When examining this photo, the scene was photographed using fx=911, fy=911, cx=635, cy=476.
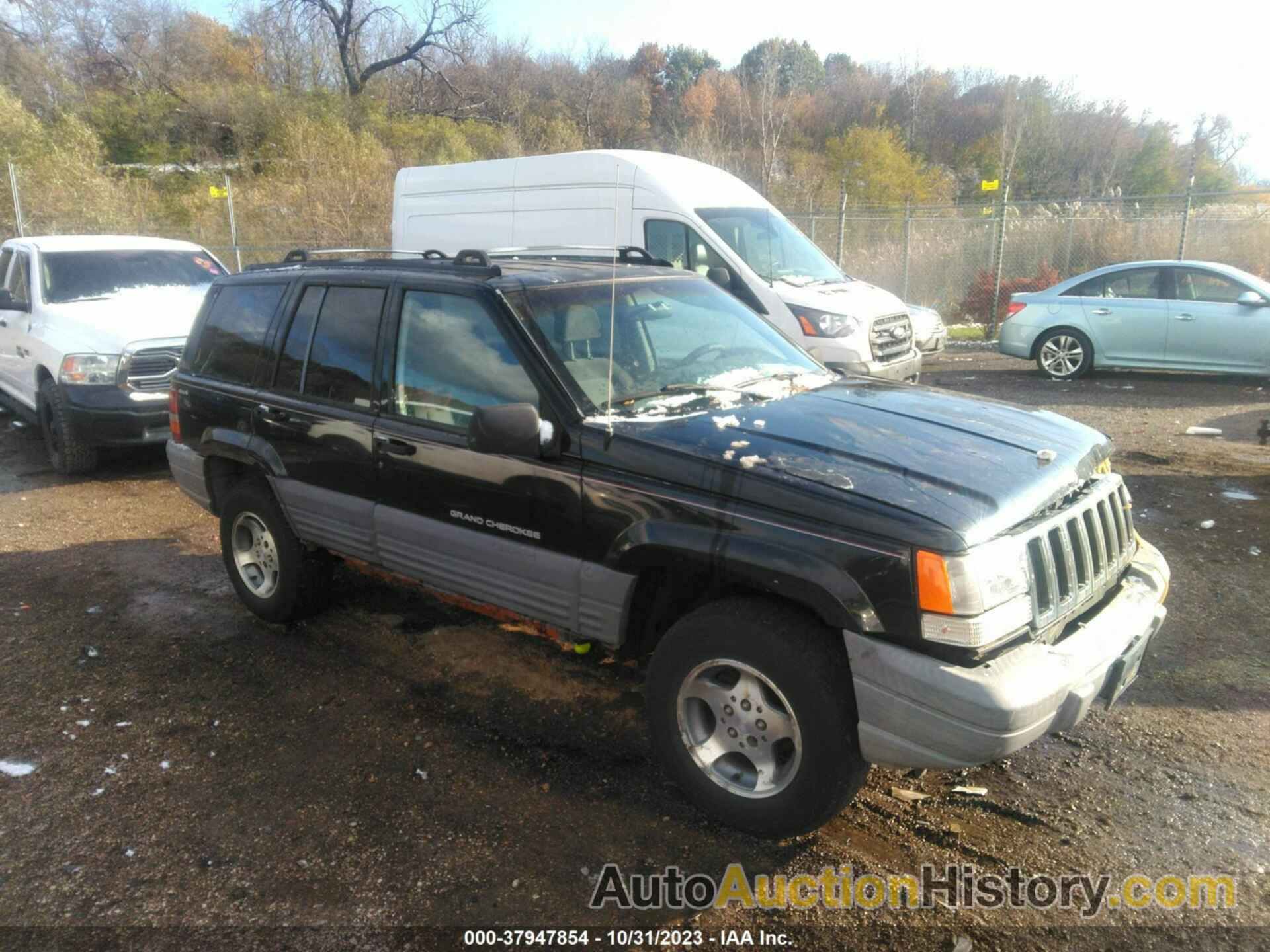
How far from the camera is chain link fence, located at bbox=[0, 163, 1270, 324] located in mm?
16172

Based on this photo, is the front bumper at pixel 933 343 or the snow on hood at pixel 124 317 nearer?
the snow on hood at pixel 124 317

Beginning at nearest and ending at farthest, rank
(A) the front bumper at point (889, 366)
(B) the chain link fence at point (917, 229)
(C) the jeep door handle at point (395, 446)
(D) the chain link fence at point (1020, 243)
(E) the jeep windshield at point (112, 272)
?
(C) the jeep door handle at point (395, 446)
(E) the jeep windshield at point (112, 272)
(A) the front bumper at point (889, 366)
(D) the chain link fence at point (1020, 243)
(B) the chain link fence at point (917, 229)

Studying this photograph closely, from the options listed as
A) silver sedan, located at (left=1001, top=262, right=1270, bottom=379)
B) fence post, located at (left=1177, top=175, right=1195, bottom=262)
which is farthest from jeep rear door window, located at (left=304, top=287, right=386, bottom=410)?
fence post, located at (left=1177, top=175, right=1195, bottom=262)

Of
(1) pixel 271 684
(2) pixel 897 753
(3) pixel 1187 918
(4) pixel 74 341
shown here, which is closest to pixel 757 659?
(2) pixel 897 753

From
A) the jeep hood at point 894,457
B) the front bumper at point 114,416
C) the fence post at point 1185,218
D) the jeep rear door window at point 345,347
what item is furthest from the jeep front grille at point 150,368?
the fence post at point 1185,218

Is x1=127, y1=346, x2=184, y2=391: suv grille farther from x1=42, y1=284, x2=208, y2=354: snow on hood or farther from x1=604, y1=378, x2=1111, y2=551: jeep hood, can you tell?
x1=604, y1=378, x2=1111, y2=551: jeep hood

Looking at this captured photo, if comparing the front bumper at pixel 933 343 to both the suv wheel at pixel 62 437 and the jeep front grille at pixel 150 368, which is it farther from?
the suv wheel at pixel 62 437

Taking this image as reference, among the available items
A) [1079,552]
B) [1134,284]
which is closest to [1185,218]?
[1134,284]

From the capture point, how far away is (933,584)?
2.61 metres

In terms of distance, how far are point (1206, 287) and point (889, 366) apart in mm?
5025

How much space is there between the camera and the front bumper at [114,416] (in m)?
7.61

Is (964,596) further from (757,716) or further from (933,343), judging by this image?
(933,343)

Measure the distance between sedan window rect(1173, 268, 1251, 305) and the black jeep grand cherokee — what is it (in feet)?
30.0

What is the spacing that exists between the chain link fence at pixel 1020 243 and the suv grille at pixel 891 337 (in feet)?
22.2
